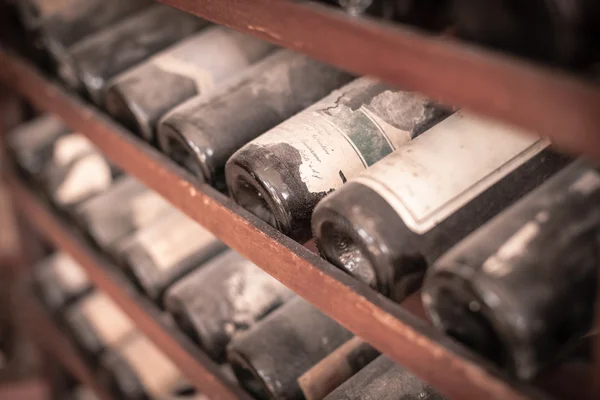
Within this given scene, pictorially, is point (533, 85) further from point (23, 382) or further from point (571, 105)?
point (23, 382)

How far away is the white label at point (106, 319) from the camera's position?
1.46m

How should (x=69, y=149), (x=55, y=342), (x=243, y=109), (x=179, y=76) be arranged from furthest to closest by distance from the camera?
1. (x=55, y=342)
2. (x=69, y=149)
3. (x=179, y=76)
4. (x=243, y=109)

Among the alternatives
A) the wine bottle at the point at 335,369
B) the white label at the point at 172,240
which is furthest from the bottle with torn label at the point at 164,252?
the wine bottle at the point at 335,369

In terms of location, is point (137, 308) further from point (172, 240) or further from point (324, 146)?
point (324, 146)

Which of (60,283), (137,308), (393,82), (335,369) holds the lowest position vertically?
(60,283)

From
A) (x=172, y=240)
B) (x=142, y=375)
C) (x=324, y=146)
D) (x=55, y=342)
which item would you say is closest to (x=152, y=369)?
(x=142, y=375)

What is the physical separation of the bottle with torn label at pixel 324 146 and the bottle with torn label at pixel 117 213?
0.56 metres

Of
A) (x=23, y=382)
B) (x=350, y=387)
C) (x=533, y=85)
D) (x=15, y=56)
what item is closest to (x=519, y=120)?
(x=533, y=85)

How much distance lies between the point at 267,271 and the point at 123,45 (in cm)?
58

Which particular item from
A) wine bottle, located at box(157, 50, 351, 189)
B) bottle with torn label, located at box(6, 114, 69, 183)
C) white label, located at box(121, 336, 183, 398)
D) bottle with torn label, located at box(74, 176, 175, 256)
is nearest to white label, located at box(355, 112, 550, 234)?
wine bottle, located at box(157, 50, 351, 189)

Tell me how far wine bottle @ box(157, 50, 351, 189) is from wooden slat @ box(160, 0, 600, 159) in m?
0.25

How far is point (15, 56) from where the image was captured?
4.24 ft

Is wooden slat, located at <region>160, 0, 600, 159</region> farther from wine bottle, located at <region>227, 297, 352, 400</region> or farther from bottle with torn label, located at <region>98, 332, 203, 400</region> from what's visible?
bottle with torn label, located at <region>98, 332, 203, 400</region>

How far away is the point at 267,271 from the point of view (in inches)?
29.3
